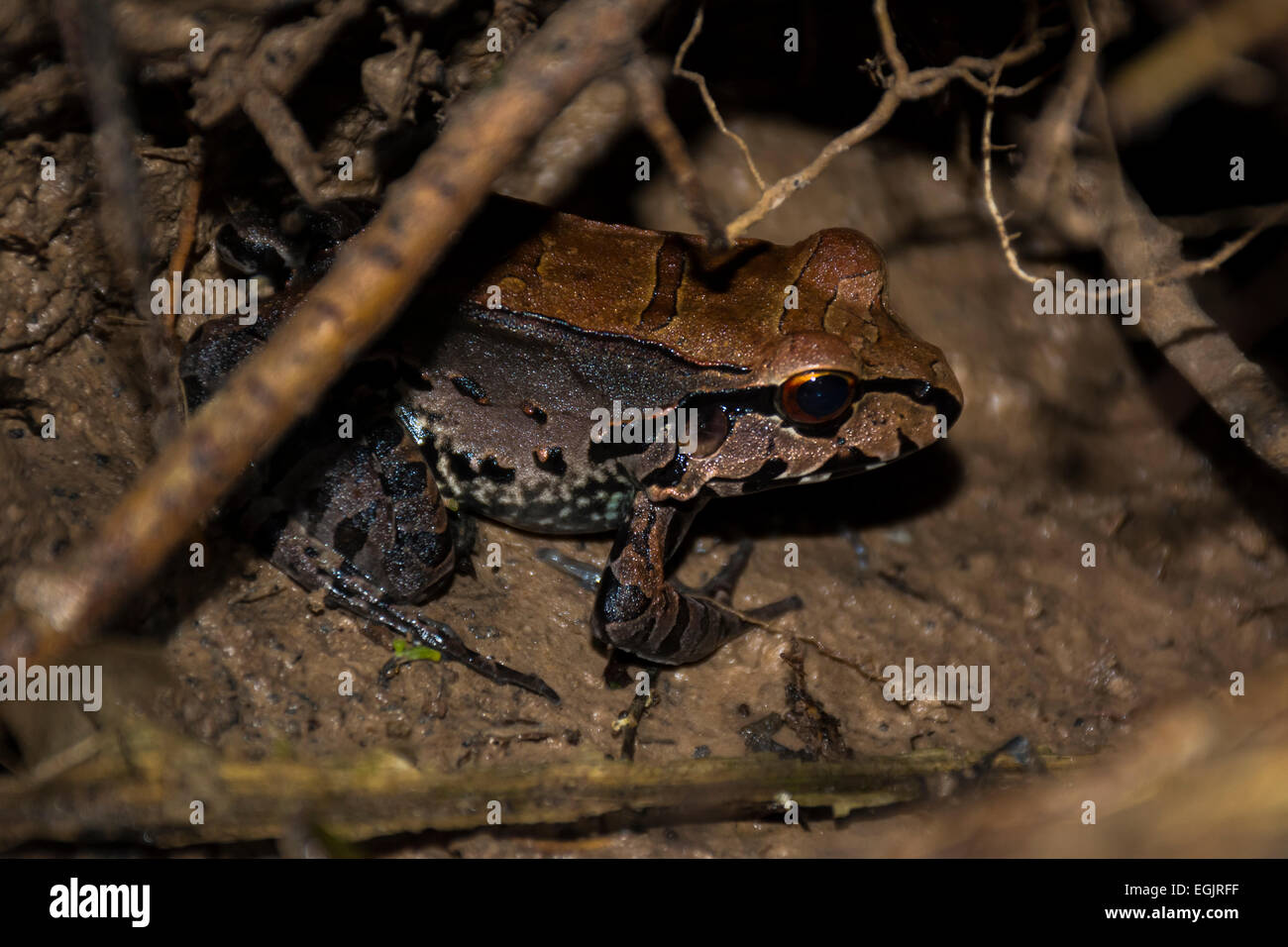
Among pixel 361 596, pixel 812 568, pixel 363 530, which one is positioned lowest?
pixel 361 596

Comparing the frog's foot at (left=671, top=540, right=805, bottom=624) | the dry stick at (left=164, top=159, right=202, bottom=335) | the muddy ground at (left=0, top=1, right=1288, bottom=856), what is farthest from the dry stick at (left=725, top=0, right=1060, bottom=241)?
the dry stick at (left=164, top=159, right=202, bottom=335)

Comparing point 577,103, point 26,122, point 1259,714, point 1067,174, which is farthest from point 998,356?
point 26,122

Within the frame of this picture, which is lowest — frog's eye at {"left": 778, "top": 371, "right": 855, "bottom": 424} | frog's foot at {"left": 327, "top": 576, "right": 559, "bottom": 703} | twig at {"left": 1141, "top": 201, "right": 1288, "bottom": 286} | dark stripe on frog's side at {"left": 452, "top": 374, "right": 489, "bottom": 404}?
frog's foot at {"left": 327, "top": 576, "right": 559, "bottom": 703}

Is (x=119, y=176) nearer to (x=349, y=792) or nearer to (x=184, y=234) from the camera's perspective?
(x=184, y=234)

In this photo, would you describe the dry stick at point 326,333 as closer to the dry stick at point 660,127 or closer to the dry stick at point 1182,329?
the dry stick at point 660,127

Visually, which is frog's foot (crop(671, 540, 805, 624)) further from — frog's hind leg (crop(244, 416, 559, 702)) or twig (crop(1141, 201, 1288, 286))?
twig (crop(1141, 201, 1288, 286))

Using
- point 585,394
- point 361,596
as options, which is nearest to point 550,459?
point 585,394

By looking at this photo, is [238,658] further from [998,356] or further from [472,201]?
[998,356]
